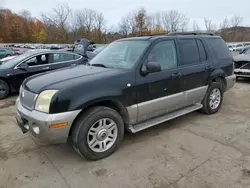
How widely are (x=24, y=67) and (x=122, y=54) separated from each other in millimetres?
4289

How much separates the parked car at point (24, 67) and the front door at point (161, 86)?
468 cm

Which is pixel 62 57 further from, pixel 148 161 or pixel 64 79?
pixel 148 161

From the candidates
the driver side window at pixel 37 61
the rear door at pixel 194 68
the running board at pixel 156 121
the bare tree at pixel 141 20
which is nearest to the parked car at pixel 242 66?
the rear door at pixel 194 68

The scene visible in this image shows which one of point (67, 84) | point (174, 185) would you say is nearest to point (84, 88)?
point (67, 84)

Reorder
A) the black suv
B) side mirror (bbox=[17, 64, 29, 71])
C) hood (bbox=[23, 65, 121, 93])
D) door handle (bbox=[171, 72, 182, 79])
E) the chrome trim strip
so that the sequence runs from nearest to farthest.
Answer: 1. the black suv
2. hood (bbox=[23, 65, 121, 93])
3. the chrome trim strip
4. door handle (bbox=[171, 72, 182, 79])
5. side mirror (bbox=[17, 64, 29, 71])

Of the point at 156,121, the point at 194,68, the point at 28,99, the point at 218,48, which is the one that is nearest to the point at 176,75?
the point at 194,68

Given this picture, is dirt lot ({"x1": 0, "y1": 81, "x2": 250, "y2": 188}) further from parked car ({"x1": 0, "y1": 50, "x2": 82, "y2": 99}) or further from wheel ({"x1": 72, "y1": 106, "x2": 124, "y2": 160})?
parked car ({"x1": 0, "y1": 50, "x2": 82, "y2": 99})

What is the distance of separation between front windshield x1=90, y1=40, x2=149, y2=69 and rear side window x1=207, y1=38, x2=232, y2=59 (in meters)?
1.95

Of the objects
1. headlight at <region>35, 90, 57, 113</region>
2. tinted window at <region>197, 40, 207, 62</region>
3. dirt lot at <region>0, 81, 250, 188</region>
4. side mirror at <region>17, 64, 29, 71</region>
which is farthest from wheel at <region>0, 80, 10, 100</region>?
tinted window at <region>197, 40, 207, 62</region>

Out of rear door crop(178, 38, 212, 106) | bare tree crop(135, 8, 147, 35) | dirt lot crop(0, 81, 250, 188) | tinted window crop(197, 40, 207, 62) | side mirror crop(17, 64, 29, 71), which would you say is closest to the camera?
dirt lot crop(0, 81, 250, 188)

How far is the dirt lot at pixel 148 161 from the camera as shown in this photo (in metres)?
2.56

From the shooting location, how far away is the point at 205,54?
448cm

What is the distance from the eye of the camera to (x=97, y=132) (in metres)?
2.99

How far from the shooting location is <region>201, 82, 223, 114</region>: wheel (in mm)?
4625
